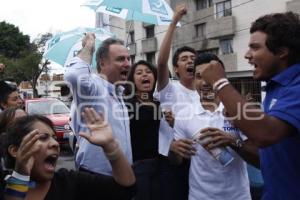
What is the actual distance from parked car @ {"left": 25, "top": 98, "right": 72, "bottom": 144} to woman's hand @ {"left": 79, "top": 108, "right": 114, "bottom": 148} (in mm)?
9462

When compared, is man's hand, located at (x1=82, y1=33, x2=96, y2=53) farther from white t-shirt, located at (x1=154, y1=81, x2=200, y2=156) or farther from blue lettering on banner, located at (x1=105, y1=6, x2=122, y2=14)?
blue lettering on banner, located at (x1=105, y1=6, x2=122, y2=14)

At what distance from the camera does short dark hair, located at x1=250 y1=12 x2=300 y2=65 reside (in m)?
2.30

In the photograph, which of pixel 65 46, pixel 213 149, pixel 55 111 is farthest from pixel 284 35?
Result: pixel 55 111

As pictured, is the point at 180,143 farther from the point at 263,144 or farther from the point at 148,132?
the point at 263,144

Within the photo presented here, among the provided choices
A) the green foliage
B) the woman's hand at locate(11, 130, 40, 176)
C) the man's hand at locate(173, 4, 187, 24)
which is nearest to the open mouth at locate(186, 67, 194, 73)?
the man's hand at locate(173, 4, 187, 24)

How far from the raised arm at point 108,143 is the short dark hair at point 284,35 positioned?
38.7 inches

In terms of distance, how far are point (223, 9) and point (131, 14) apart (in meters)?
21.2

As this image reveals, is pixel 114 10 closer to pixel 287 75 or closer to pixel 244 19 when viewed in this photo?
pixel 287 75

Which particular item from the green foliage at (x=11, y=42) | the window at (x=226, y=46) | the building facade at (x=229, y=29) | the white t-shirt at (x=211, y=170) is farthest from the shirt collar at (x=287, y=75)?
the green foliage at (x=11, y=42)

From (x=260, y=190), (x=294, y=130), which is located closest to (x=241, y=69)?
(x=260, y=190)

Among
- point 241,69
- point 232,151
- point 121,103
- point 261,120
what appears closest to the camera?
point 261,120

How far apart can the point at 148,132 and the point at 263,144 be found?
1.80 metres

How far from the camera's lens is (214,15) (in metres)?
26.7

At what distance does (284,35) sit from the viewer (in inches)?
91.0
